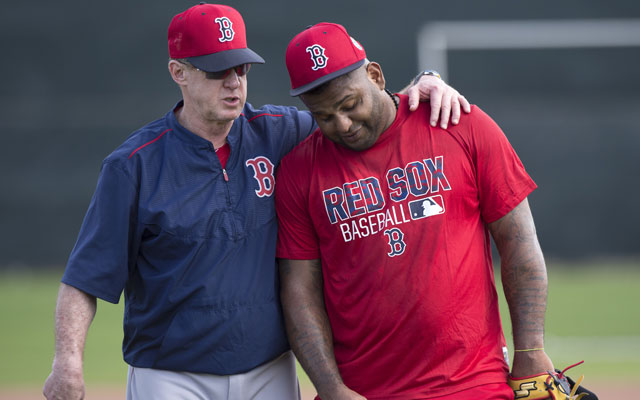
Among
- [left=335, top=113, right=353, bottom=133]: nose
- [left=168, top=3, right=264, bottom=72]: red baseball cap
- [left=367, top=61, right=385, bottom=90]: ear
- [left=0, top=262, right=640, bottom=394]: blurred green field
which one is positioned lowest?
[left=0, top=262, right=640, bottom=394]: blurred green field

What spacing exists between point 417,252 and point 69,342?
1.33 meters

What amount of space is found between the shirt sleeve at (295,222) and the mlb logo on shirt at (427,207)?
1.39 ft

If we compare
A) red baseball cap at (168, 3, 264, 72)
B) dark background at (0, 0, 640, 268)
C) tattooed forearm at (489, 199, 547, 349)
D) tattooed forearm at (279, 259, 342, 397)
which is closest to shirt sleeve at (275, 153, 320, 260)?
tattooed forearm at (279, 259, 342, 397)

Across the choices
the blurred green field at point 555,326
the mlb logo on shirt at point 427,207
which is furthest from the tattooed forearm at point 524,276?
the blurred green field at point 555,326

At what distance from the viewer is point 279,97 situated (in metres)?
15.1

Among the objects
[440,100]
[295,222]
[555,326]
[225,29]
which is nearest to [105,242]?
[295,222]

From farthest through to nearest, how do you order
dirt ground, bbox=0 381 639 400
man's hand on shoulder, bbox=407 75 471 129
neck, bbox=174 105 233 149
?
1. dirt ground, bbox=0 381 639 400
2. neck, bbox=174 105 233 149
3. man's hand on shoulder, bbox=407 75 471 129

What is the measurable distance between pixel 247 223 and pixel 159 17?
41.4 feet

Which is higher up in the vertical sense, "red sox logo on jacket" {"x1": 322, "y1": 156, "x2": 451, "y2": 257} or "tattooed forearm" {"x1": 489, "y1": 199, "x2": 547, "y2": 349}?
"red sox logo on jacket" {"x1": 322, "y1": 156, "x2": 451, "y2": 257}

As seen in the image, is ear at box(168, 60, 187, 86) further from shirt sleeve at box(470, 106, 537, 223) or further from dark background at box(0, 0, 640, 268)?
dark background at box(0, 0, 640, 268)

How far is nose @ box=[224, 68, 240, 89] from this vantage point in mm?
3330

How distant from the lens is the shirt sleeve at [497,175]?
3.05m

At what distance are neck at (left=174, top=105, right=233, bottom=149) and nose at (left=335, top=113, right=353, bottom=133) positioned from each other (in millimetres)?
543

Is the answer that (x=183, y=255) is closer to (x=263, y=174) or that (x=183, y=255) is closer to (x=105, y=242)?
(x=105, y=242)
